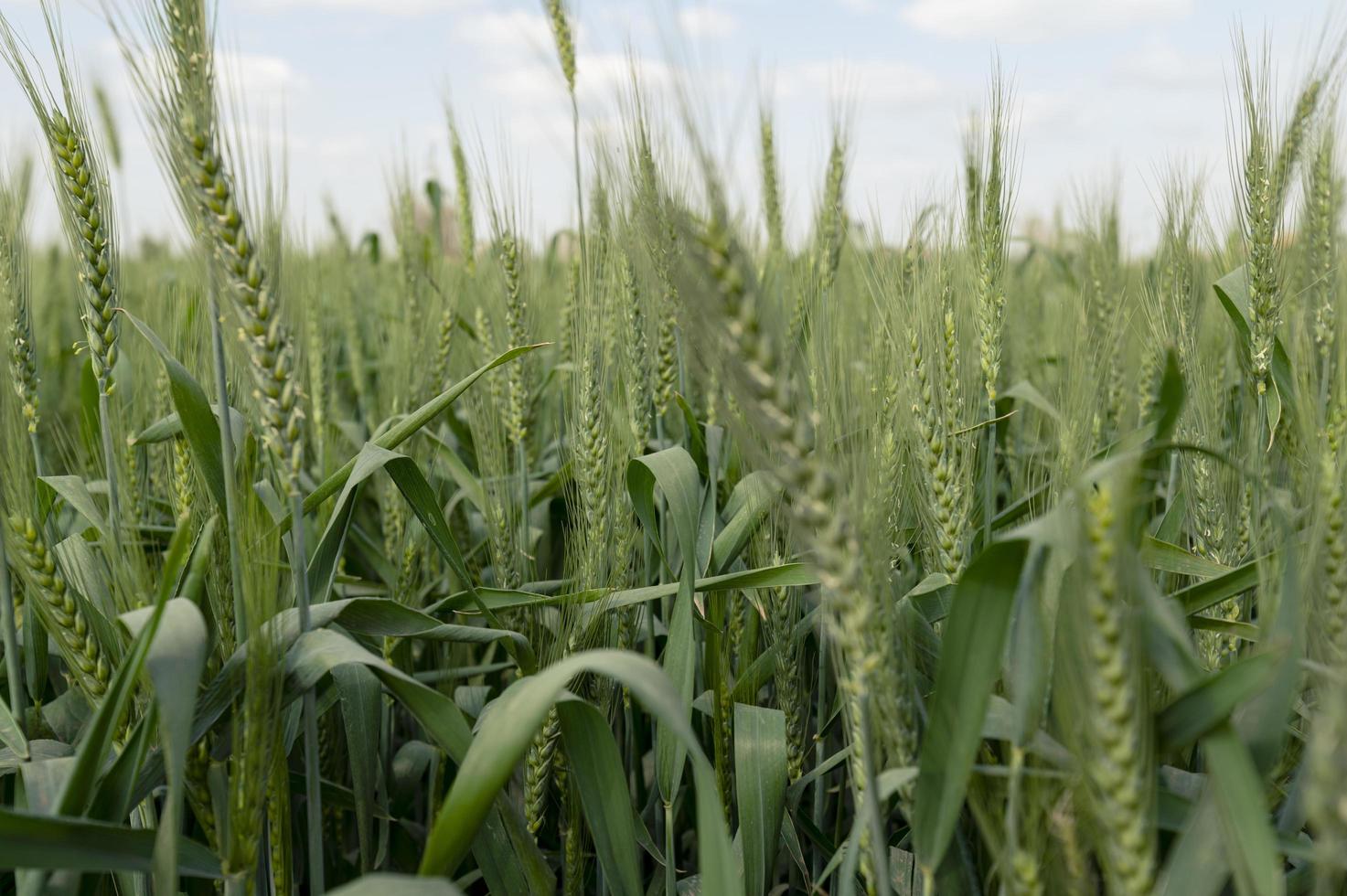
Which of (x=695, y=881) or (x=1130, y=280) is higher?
(x=1130, y=280)

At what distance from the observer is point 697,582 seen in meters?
1.45

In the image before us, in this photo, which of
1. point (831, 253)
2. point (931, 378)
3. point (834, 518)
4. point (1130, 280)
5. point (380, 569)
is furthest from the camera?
point (831, 253)

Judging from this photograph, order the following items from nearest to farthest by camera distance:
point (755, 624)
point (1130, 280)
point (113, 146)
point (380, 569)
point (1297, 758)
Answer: point (1297, 758)
point (755, 624)
point (380, 569)
point (1130, 280)
point (113, 146)

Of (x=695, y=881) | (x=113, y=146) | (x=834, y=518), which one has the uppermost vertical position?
(x=113, y=146)

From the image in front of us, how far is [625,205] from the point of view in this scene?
1774mm

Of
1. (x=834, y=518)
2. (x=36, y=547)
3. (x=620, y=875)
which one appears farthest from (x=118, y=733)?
(x=834, y=518)

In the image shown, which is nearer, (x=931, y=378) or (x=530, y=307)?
(x=931, y=378)

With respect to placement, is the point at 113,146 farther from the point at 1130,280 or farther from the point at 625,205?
the point at 1130,280

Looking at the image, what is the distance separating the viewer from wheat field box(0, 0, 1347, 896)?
3.06ft

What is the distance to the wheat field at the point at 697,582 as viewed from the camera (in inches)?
36.7

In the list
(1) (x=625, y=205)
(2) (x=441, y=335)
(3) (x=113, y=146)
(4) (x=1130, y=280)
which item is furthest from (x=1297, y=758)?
(3) (x=113, y=146)

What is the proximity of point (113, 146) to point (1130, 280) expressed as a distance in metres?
4.49

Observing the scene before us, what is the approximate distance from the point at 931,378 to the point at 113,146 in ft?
14.9

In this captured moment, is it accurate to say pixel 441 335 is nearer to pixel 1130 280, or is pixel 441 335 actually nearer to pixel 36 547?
pixel 36 547
